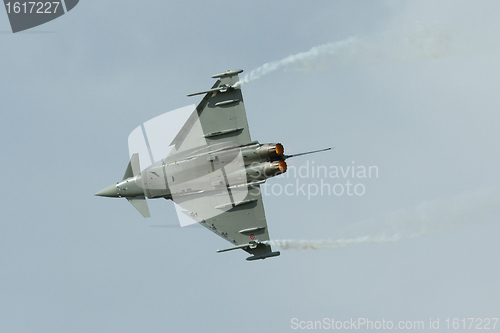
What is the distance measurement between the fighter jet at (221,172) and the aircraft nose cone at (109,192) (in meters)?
0.88

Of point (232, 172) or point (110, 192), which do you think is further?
point (110, 192)

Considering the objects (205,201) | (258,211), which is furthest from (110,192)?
(258,211)

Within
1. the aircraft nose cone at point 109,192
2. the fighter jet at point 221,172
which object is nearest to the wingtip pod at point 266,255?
the fighter jet at point 221,172

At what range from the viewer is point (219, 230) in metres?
35.0

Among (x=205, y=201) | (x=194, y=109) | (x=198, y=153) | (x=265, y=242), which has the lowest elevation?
(x=265, y=242)

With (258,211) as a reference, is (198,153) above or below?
above

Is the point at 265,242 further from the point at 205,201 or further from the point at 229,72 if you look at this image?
the point at 229,72

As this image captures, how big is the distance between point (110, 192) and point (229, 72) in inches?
340

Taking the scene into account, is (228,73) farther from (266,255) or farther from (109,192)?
(266,255)

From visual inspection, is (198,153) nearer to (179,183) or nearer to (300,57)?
(179,183)

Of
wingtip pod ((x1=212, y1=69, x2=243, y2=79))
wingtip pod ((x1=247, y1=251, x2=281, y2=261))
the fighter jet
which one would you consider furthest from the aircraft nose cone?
wingtip pod ((x1=212, y1=69, x2=243, y2=79))

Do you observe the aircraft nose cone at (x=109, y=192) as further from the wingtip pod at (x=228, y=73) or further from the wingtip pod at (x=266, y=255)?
the wingtip pod at (x=228, y=73)

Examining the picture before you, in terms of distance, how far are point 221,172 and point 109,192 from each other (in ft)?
20.7

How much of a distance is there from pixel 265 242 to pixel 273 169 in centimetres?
375
